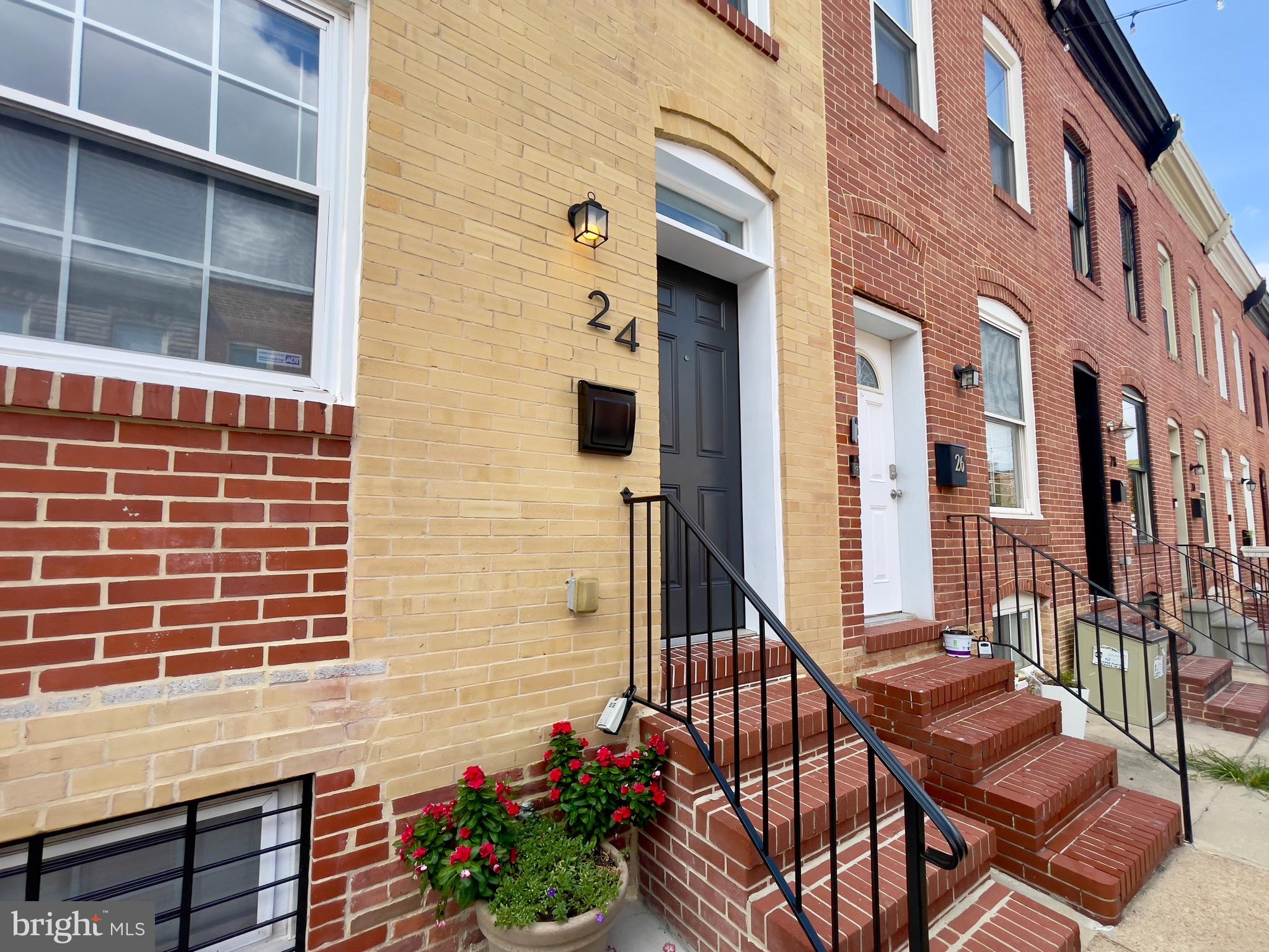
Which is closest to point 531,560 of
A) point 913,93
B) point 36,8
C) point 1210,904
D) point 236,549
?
point 236,549

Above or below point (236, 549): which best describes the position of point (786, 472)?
above

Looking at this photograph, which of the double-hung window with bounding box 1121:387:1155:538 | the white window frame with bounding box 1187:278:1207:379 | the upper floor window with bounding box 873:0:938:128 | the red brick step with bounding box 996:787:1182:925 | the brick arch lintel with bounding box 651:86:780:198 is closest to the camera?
the red brick step with bounding box 996:787:1182:925

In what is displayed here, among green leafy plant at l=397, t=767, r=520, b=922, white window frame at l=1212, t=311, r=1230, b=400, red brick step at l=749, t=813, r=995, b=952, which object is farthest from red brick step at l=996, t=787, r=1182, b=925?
white window frame at l=1212, t=311, r=1230, b=400

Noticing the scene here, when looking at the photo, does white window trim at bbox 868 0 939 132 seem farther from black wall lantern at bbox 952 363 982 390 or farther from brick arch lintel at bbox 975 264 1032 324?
black wall lantern at bbox 952 363 982 390

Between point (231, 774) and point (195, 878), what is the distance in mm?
371

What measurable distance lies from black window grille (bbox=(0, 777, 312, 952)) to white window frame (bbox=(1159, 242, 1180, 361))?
12535mm

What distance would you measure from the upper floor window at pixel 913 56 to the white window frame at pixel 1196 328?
9374 millimetres

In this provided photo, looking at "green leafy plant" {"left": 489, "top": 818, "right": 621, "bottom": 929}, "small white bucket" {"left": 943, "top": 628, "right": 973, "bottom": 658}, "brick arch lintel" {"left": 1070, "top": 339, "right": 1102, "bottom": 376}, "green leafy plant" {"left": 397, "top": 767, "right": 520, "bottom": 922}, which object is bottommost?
"green leafy plant" {"left": 489, "top": 818, "right": 621, "bottom": 929}

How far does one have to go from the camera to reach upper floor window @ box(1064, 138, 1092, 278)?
718cm

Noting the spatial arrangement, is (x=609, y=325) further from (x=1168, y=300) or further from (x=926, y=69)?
(x=1168, y=300)

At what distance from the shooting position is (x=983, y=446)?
4.85 m

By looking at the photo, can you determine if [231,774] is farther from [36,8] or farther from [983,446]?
[983,446]

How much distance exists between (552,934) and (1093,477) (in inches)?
300

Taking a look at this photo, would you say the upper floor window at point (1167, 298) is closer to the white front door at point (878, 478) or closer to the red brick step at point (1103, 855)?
the white front door at point (878, 478)
